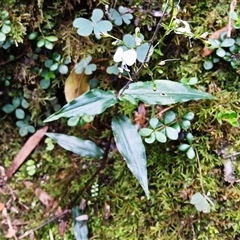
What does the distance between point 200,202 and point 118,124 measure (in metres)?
0.35

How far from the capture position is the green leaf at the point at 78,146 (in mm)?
1224

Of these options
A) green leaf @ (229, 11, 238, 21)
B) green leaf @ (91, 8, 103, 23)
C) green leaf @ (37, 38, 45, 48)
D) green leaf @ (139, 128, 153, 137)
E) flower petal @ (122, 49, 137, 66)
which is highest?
flower petal @ (122, 49, 137, 66)

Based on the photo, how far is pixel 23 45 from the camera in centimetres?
138

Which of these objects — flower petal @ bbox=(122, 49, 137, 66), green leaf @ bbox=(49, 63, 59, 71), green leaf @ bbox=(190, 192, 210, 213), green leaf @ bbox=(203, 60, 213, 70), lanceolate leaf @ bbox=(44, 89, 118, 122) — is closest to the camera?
flower petal @ bbox=(122, 49, 137, 66)

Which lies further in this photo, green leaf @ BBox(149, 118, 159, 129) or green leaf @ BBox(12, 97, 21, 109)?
green leaf @ BBox(12, 97, 21, 109)

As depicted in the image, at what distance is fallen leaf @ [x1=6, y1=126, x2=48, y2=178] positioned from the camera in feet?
4.77

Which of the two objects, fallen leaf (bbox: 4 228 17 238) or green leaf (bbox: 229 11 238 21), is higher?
green leaf (bbox: 229 11 238 21)

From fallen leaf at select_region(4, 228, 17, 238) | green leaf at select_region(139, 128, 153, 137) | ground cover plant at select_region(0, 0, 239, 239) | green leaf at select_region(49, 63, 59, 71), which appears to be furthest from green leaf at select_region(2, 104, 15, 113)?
green leaf at select_region(139, 128, 153, 137)

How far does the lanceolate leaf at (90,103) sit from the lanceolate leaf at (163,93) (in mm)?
47

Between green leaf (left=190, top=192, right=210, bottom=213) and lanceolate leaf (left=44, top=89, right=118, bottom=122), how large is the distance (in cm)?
39

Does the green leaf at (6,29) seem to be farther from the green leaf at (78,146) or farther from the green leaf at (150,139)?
the green leaf at (150,139)

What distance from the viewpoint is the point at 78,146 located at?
1229 mm

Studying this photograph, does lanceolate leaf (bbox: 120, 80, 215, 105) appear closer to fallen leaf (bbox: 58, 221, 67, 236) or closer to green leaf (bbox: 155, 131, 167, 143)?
green leaf (bbox: 155, 131, 167, 143)

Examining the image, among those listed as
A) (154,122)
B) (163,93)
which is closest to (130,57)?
(163,93)
